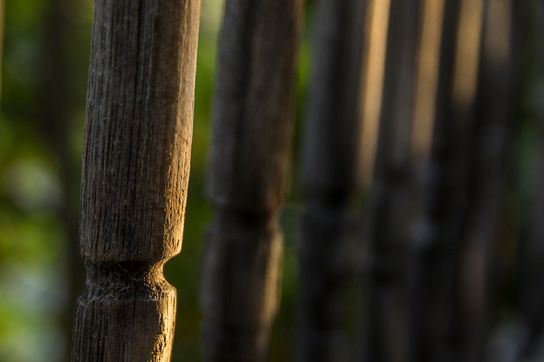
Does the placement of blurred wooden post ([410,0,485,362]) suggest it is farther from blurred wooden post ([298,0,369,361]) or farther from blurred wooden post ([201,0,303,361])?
blurred wooden post ([201,0,303,361])

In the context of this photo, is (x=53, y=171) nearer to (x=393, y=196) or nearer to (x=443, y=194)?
(x=443, y=194)

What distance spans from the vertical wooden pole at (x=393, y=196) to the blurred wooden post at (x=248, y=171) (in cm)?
105

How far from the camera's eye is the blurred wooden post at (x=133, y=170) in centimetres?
87

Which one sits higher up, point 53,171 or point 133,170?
point 133,170

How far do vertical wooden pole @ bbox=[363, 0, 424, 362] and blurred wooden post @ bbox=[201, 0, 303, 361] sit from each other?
105cm

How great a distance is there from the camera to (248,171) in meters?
1.45

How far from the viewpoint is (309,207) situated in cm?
218

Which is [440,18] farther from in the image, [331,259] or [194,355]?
[194,355]

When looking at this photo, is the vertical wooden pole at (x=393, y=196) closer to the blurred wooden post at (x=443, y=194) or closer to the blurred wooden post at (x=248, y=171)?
the blurred wooden post at (x=443, y=194)

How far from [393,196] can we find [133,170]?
188 cm

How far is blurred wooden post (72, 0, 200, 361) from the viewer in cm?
87

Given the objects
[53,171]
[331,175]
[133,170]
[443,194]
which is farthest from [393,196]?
[53,171]

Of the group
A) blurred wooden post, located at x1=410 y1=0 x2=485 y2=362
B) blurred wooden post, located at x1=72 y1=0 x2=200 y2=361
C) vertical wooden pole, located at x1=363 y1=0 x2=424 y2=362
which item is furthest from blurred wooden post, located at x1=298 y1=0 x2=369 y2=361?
blurred wooden post, located at x1=72 y1=0 x2=200 y2=361

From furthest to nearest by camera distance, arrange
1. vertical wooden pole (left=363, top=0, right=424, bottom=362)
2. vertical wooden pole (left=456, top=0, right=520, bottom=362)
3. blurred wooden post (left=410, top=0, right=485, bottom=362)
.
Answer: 1. vertical wooden pole (left=456, top=0, right=520, bottom=362)
2. blurred wooden post (left=410, top=0, right=485, bottom=362)
3. vertical wooden pole (left=363, top=0, right=424, bottom=362)
